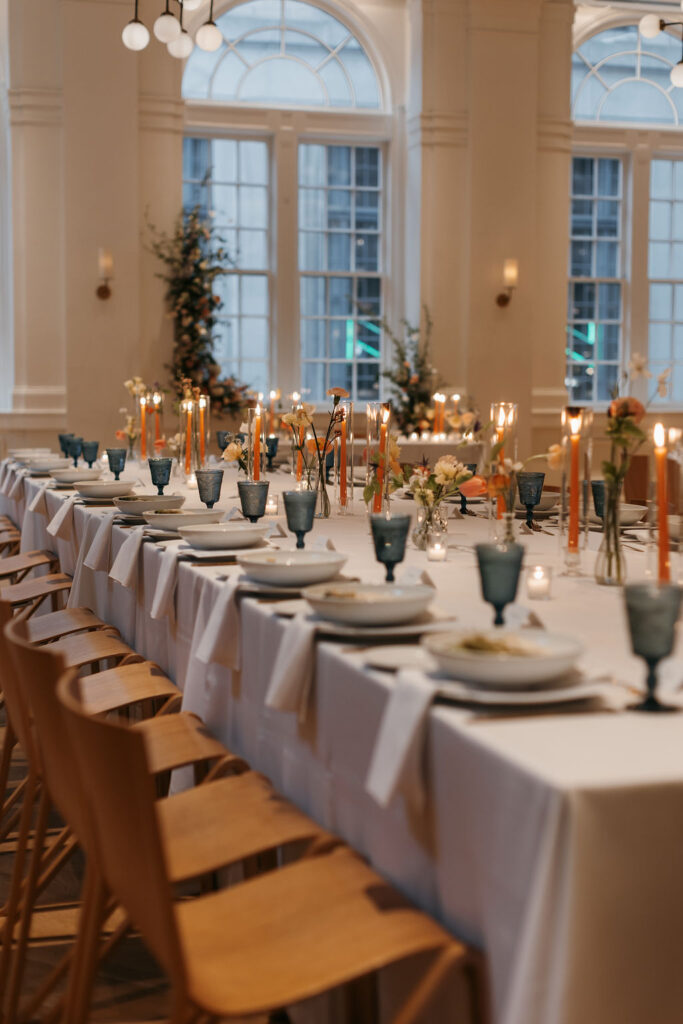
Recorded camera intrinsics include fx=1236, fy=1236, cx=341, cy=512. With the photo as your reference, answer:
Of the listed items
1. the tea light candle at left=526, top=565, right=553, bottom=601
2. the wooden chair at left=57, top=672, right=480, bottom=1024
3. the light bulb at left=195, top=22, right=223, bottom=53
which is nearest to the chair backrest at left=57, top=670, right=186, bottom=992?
the wooden chair at left=57, top=672, right=480, bottom=1024

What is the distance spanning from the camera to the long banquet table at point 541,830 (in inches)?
58.0

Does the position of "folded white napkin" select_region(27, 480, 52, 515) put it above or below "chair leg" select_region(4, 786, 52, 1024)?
above

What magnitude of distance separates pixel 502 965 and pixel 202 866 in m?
0.65

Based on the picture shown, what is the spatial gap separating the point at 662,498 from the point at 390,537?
0.58m

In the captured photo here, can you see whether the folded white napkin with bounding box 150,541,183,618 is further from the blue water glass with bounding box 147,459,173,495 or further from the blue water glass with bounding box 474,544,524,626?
the blue water glass with bounding box 147,459,173,495

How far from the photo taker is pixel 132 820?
1.70 metres

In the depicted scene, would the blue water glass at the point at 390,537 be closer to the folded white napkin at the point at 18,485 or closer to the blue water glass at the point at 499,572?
the blue water glass at the point at 499,572

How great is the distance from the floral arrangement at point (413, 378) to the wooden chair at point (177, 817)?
26.6 feet

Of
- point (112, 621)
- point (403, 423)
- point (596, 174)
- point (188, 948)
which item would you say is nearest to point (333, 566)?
point (188, 948)

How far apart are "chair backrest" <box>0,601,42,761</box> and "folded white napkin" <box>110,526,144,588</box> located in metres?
0.92

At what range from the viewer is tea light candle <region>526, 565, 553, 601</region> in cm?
266

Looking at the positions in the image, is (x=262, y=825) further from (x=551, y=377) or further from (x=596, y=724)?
(x=551, y=377)

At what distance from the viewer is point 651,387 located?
12359 mm

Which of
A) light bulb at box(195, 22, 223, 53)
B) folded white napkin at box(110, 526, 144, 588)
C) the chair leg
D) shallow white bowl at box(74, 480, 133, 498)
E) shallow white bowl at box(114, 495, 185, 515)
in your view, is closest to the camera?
the chair leg
